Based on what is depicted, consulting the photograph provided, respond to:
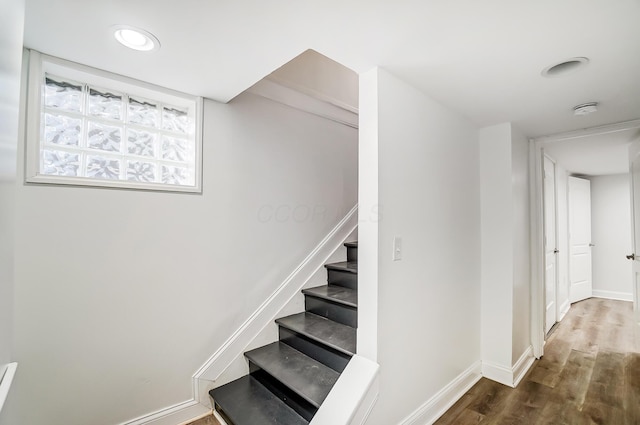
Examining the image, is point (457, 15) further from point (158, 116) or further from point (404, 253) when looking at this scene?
point (158, 116)

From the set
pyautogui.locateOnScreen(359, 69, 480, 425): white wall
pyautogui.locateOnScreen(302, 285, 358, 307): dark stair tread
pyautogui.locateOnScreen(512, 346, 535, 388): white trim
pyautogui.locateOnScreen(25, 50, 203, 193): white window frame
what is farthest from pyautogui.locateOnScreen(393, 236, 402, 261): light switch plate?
pyautogui.locateOnScreen(512, 346, 535, 388): white trim

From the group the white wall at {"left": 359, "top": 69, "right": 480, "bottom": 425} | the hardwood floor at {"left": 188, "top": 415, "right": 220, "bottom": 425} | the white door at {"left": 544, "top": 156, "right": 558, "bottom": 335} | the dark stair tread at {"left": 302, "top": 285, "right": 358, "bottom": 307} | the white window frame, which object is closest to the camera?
the white window frame

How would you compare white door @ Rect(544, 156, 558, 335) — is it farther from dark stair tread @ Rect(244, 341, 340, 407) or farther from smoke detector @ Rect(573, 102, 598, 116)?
dark stair tread @ Rect(244, 341, 340, 407)

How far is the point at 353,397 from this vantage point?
134 centimetres

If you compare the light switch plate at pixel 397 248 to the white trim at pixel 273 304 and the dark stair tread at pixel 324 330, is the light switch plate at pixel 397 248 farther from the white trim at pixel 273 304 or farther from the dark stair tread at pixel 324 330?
the white trim at pixel 273 304

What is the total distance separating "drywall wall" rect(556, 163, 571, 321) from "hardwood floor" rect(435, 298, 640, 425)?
0.81 m

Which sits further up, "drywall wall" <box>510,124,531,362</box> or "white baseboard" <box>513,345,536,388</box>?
"drywall wall" <box>510,124,531,362</box>

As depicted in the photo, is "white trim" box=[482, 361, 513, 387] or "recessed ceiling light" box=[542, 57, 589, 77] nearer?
"recessed ceiling light" box=[542, 57, 589, 77]

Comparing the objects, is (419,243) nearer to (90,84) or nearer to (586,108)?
(586,108)

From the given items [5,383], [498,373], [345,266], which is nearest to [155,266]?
[5,383]

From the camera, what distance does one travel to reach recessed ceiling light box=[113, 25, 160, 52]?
1225 mm

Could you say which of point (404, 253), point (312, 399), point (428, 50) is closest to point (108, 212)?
point (312, 399)

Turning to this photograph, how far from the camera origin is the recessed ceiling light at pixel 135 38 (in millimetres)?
1225

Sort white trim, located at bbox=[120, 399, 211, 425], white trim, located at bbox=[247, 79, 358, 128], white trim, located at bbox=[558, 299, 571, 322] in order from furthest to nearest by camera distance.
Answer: white trim, located at bbox=[558, 299, 571, 322] → white trim, located at bbox=[247, 79, 358, 128] → white trim, located at bbox=[120, 399, 211, 425]
